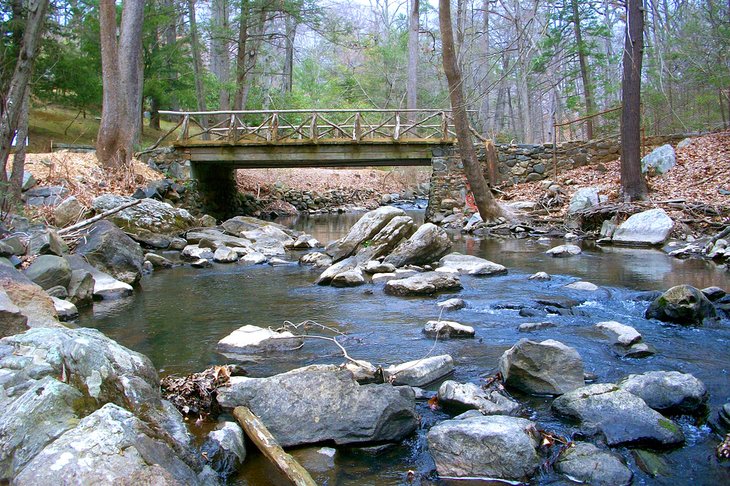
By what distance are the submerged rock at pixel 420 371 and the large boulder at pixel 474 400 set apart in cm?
37

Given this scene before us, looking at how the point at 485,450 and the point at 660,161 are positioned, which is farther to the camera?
the point at 660,161

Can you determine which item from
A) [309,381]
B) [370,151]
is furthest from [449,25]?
[309,381]

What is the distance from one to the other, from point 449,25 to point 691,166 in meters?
6.88

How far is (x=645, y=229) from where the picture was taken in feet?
38.4

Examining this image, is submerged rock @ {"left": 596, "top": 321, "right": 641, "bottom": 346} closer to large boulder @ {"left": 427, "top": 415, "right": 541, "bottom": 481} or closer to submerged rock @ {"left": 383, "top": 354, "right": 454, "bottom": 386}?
submerged rock @ {"left": 383, "top": 354, "right": 454, "bottom": 386}

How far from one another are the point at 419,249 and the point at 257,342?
16.1ft

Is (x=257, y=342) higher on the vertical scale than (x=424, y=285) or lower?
lower

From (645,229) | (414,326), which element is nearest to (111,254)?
(414,326)

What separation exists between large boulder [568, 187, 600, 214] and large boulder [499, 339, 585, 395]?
1027 centimetres

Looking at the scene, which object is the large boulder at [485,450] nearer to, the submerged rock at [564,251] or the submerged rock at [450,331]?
the submerged rock at [450,331]

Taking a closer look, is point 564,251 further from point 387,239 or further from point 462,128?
point 462,128

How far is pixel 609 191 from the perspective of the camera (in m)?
14.1

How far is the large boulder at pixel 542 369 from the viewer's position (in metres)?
4.07

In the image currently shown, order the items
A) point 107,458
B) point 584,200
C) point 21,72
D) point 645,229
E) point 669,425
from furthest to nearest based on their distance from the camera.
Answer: point 584,200
point 645,229
point 21,72
point 669,425
point 107,458
